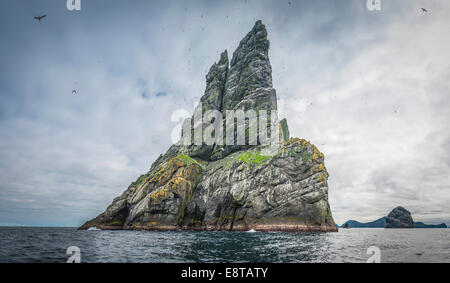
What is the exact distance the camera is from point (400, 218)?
18512cm

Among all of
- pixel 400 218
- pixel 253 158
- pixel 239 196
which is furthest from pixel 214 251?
pixel 400 218

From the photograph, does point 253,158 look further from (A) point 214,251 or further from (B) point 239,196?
(A) point 214,251

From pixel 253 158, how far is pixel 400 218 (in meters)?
175

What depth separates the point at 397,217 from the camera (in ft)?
608

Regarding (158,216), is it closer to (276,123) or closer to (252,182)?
(252,182)

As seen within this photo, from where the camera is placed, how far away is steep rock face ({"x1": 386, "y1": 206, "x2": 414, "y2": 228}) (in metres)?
184

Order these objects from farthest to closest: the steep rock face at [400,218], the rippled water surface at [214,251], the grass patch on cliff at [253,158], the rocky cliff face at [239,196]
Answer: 1. the steep rock face at [400,218]
2. the grass patch on cliff at [253,158]
3. the rocky cliff face at [239,196]
4. the rippled water surface at [214,251]

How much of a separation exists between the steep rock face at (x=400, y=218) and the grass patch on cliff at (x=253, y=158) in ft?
555

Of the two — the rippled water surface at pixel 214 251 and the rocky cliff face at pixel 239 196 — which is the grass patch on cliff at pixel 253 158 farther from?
the rippled water surface at pixel 214 251

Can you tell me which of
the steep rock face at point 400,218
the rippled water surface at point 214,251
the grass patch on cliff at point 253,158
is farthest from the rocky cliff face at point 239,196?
the steep rock face at point 400,218

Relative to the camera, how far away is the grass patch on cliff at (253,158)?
8720 cm

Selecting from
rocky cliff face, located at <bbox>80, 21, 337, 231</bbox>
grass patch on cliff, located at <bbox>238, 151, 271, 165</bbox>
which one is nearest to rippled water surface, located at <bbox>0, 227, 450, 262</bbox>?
rocky cliff face, located at <bbox>80, 21, 337, 231</bbox>

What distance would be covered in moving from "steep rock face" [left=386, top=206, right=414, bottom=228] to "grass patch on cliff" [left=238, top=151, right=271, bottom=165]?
16918 centimetres
